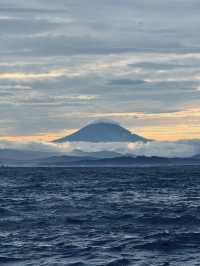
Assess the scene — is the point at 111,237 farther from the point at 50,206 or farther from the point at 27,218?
the point at 50,206

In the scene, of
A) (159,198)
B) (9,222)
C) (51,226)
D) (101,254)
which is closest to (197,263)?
(101,254)

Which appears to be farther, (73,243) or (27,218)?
(27,218)

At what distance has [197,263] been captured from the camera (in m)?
42.7

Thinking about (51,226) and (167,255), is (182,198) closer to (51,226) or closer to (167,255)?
(51,226)

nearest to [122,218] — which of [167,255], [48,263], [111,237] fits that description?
[111,237]

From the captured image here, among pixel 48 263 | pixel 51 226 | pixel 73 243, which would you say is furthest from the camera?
pixel 51 226

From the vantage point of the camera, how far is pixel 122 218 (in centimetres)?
6700

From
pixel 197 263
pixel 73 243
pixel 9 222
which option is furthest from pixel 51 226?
pixel 197 263

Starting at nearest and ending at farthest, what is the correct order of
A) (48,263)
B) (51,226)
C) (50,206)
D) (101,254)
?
1. (48,263)
2. (101,254)
3. (51,226)
4. (50,206)

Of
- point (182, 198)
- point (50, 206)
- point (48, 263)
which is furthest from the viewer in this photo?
point (182, 198)

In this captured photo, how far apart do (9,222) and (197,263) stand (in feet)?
87.3

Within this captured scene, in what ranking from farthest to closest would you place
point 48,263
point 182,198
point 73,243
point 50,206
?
point 182,198, point 50,206, point 73,243, point 48,263

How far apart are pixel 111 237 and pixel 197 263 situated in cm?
1213

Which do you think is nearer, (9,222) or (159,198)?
(9,222)
